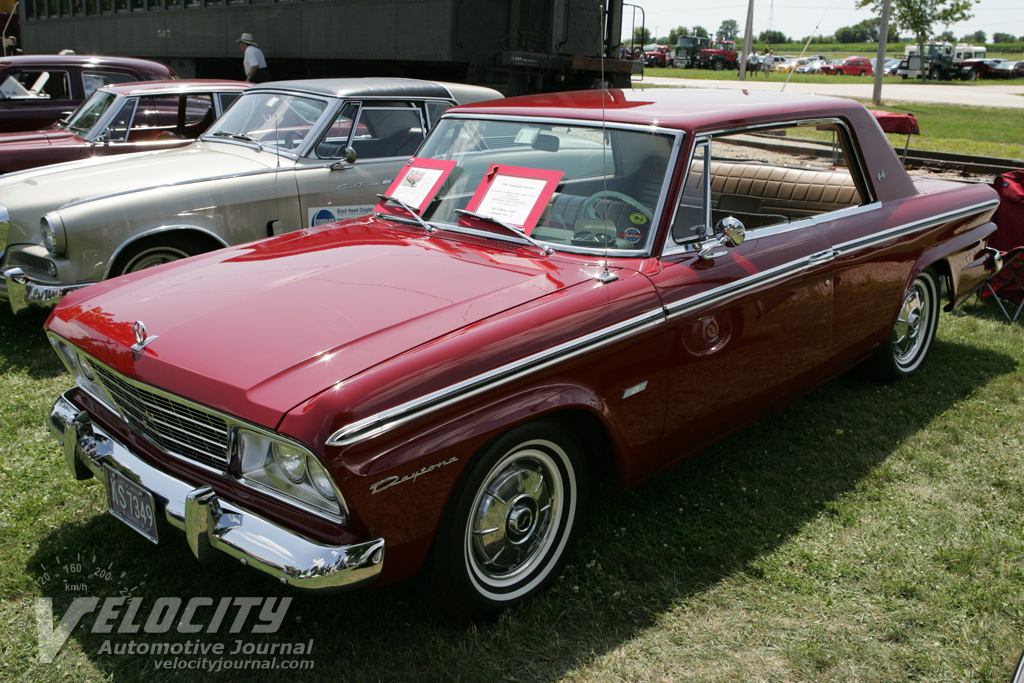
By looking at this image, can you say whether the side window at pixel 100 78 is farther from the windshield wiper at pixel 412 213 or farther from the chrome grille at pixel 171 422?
the chrome grille at pixel 171 422

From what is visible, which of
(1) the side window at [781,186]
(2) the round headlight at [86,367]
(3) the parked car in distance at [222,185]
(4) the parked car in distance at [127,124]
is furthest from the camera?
(4) the parked car in distance at [127,124]

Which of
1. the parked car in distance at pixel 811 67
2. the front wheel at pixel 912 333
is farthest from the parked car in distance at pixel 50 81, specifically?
the parked car in distance at pixel 811 67

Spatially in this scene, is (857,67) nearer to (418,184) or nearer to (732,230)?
(418,184)

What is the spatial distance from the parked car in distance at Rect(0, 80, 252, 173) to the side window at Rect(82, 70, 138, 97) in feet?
4.80

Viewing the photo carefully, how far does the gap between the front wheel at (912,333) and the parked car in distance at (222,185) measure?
348 centimetres

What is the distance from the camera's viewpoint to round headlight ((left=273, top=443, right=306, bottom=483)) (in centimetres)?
224

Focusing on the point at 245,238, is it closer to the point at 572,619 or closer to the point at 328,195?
the point at 328,195

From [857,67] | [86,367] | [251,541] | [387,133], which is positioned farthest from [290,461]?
[857,67]

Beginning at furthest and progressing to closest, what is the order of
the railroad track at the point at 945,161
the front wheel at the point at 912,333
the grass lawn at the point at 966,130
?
1. the grass lawn at the point at 966,130
2. the railroad track at the point at 945,161
3. the front wheel at the point at 912,333

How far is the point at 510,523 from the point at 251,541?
0.82 m

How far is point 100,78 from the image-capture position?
8.91 metres

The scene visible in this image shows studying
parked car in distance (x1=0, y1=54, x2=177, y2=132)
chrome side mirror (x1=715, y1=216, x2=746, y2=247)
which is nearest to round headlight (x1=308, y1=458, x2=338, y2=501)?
chrome side mirror (x1=715, y1=216, x2=746, y2=247)

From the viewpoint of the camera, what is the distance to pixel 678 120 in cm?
322

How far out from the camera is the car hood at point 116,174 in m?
5.16
